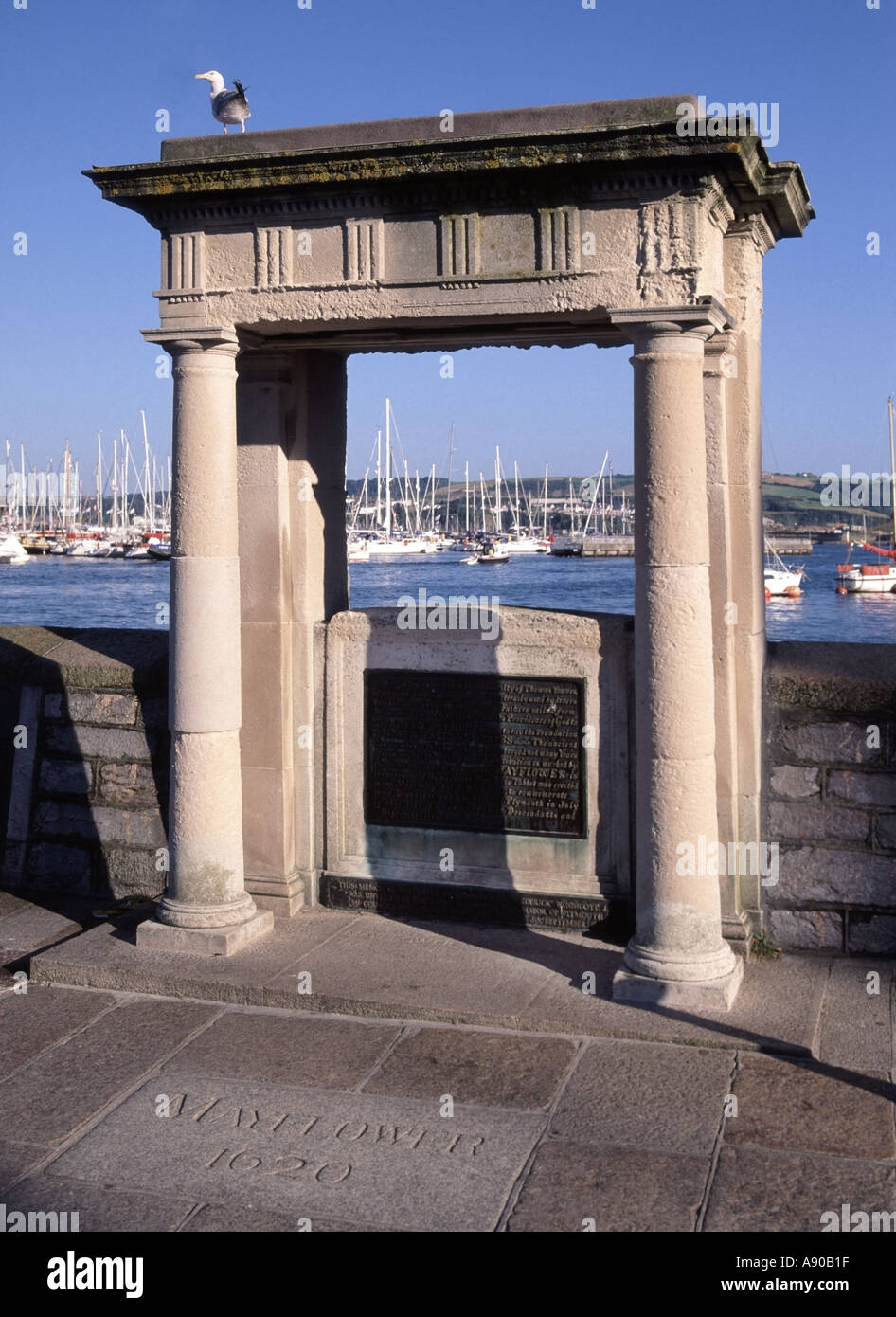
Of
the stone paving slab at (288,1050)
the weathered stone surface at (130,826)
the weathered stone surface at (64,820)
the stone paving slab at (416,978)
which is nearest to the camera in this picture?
the stone paving slab at (288,1050)

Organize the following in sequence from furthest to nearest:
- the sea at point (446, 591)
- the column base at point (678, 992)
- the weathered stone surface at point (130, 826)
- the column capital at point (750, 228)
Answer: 1. the sea at point (446, 591)
2. the weathered stone surface at point (130, 826)
3. the column capital at point (750, 228)
4. the column base at point (678, 992)

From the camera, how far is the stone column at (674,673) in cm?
667

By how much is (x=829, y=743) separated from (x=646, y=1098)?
2567 millimetres

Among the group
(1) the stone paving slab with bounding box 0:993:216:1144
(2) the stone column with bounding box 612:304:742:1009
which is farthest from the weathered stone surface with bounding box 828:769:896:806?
(1) the stone paving slab with bounding box 0:993:216:1144

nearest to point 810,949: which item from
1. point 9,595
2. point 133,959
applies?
point 133,959

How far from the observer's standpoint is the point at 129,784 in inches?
359

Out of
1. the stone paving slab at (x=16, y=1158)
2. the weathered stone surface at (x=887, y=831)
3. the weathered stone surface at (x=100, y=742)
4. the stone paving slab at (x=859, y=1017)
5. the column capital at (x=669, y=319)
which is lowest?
the stone paving slab at (x=16, y=1158)

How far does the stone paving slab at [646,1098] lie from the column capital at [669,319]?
361 centimetres

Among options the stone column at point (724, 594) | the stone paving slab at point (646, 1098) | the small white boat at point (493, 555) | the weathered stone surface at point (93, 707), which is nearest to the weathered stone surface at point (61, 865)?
the weathered stone surface at point (93, 707)

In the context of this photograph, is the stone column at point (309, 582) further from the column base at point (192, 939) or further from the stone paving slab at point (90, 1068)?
the stone paving slab at point (90, 1068)

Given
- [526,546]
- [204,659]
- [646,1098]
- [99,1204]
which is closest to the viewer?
[99,1204]

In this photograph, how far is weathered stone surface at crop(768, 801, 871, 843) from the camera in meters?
7.42

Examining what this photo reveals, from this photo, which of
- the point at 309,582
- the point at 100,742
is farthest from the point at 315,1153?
the point at 100,742

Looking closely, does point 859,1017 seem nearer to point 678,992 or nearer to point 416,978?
point 678,992
